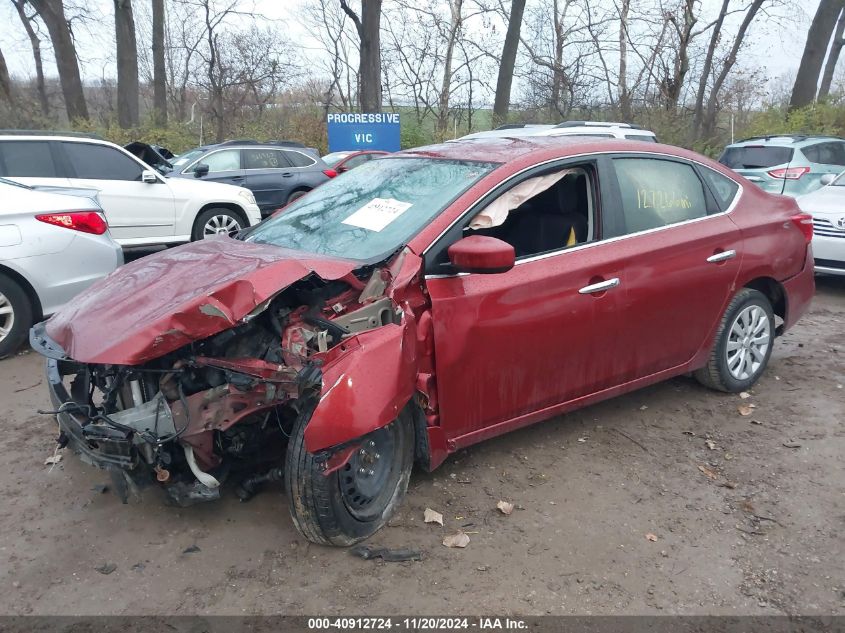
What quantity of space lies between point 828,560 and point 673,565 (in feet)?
2.29

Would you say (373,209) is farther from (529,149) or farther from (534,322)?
(534,322)

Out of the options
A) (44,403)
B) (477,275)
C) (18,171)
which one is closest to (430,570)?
(477,275)

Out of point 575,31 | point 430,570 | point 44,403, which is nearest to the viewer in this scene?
point 430,570

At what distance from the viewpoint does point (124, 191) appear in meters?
8.00

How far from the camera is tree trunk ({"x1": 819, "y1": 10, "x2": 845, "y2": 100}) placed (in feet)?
99.2

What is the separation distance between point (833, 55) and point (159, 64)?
3143cm

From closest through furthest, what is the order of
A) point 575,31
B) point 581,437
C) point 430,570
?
point 430,570 < point 581,437 < point 575,31

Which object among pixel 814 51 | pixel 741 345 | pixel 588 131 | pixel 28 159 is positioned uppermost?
pixel 814 51

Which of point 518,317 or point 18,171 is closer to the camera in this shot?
point 518,317

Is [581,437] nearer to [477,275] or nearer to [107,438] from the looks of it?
[477,275]

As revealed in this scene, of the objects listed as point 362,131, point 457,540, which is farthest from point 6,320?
point 362,131

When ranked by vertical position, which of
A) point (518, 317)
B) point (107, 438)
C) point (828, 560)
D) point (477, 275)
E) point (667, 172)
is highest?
point (667, 172)

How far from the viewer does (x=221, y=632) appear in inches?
97.7

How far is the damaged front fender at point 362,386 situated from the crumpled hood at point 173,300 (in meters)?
0.35
